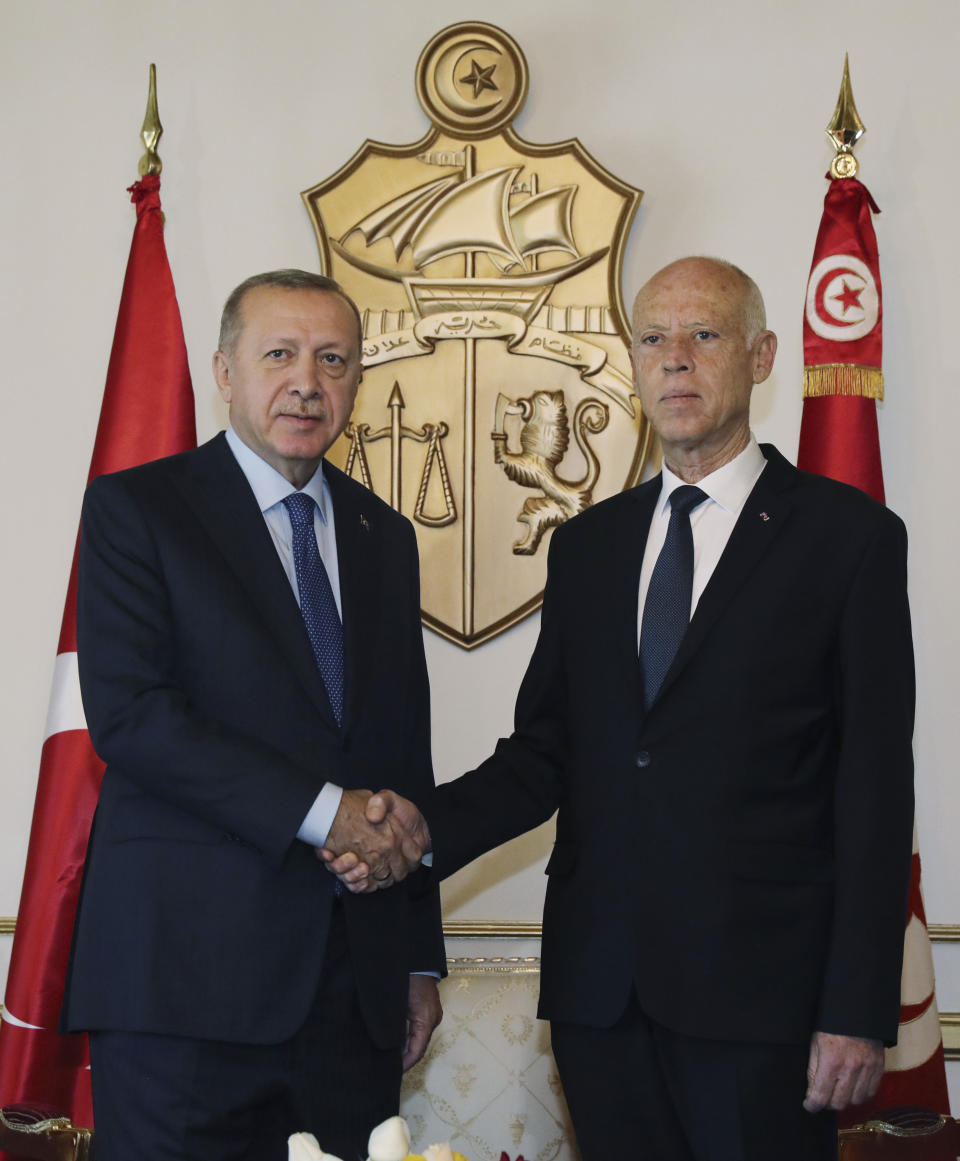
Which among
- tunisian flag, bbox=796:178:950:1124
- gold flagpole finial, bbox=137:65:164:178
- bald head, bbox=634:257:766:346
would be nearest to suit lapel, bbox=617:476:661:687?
bald head, bbox=634:257:766:346

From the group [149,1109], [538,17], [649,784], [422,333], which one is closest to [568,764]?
[649,784]

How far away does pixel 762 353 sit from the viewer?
237 centimetres

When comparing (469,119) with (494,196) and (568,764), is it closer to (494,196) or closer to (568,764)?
(494,196)

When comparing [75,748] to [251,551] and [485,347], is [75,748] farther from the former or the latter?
[485,347]

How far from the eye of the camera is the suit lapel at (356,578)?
2146mm

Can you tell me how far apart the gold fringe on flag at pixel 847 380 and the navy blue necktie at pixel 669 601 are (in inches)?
36.2

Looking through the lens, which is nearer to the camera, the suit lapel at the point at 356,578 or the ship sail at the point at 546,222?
the suit lapel at the point at 356,578

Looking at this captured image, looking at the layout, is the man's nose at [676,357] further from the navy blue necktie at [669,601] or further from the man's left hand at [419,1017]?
the man's left hand at [419,1017]

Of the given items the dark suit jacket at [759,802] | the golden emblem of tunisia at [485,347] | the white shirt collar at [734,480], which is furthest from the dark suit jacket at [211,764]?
the golden emblem of tunisia at [485,347]

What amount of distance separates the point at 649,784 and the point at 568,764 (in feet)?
0.77

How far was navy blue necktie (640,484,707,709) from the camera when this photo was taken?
83.8 inches

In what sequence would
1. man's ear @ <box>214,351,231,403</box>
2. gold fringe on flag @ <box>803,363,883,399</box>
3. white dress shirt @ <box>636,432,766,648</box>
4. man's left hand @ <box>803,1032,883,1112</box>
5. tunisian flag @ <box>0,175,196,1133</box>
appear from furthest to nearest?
gold fringe on flag @ <box>803,363,883,399</box> < tunisian flag @ <box>0,175,196,1133</box> < man's ear @ <box>214,351,231,403</box> < white dress shirt @ <box>636,432,766,648</box> < man's left hand @ <box>803,1032,883,1112</box>

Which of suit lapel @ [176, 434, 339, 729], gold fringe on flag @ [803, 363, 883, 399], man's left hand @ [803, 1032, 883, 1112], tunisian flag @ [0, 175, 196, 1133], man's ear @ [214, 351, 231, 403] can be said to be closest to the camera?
man's left hand @ [803, 1032, 883, 1112]

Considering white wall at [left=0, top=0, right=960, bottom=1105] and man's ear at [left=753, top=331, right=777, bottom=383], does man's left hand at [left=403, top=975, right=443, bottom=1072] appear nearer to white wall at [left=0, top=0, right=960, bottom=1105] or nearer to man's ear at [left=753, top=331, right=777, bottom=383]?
white wall at [left=0, top=0, right=960, bottom=1105]
